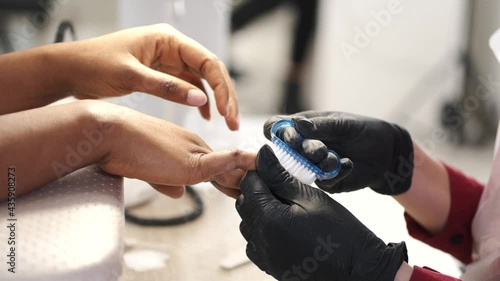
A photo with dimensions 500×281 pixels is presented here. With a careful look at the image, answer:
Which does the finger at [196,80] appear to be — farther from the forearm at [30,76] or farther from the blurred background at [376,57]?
the blurred background at [376,57]

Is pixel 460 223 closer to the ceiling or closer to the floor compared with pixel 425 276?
closer to the floor

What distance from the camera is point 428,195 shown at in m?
1.14

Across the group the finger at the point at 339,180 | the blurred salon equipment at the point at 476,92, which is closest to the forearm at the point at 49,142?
the finger at the point at 339,180

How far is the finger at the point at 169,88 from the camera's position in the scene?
2.98ft

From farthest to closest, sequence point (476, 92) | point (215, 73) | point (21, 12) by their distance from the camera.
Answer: point (476, 92)
point (21, 12)
point (215, 73)

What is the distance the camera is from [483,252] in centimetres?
106

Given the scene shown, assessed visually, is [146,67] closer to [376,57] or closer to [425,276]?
[425,276]

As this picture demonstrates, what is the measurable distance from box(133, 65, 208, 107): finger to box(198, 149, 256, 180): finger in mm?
129

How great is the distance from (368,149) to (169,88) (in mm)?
418

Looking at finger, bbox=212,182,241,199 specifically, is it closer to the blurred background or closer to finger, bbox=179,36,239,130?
finger, bbox=179,36,239,130

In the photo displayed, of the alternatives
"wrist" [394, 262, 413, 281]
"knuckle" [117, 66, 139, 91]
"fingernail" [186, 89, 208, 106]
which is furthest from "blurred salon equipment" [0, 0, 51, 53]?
"wrist" [394, 262, 413, 281]

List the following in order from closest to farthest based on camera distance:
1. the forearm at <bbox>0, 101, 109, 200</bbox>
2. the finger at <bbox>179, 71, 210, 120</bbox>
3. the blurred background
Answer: the forearm at <bbox>0, 101, 109, 200</bbox>, the finger at <bbox>179, 71, 210, 120</bbox>, the blurred background

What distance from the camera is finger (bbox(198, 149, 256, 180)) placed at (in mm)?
823

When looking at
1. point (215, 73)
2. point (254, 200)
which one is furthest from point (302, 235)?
point (215, 73)
